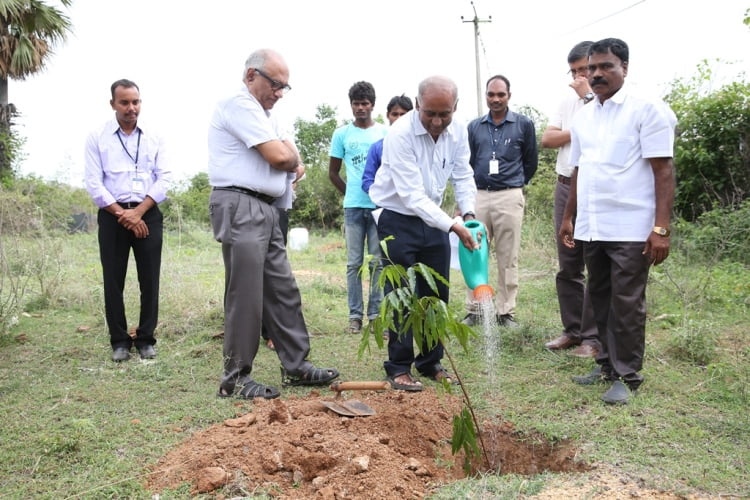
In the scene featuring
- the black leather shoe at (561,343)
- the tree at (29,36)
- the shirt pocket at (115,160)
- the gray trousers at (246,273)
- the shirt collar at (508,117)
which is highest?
the tree at (29,36)

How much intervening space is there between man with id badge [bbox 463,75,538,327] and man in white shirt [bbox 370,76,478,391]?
1230 mm

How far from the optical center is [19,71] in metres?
12.1

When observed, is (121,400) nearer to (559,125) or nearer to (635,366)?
(635,366)

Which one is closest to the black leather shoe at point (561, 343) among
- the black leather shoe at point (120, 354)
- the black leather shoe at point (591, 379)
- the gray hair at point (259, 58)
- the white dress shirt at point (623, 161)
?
the black leather shoe at point (591, 379)

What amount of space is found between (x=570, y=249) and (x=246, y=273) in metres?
2.33

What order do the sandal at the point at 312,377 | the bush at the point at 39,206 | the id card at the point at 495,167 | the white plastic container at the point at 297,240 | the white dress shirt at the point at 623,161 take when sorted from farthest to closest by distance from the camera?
the white plastic container at the point at 297,240 → the bush at the point at 39,206 → the id card at the point at 495,167 → the sandal at the point at 312,377 → the white dress shirt at the point at 623,161

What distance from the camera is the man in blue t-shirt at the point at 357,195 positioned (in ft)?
17.6

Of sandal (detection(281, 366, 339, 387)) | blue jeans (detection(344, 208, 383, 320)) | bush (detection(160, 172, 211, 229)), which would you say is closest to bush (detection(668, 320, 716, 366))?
→ blue jeans (detection(344, 208, 383, 320))

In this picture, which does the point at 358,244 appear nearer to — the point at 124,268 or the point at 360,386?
the point at 124,268

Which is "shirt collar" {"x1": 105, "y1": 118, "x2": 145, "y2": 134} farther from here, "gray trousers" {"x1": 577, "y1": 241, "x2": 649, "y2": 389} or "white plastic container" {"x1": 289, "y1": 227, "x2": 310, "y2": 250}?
"white plastic container" {"x1": 289, "y1": 227, "x2": 310, "y2": 250}

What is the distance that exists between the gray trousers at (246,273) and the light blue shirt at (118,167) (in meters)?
1.18

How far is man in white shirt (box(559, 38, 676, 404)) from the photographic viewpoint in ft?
11.4

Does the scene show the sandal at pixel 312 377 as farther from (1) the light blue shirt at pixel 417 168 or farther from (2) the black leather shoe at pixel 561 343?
(2) the black leather shoe at pixel 561 343

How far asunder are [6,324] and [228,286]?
2.65 meters
